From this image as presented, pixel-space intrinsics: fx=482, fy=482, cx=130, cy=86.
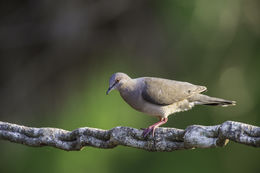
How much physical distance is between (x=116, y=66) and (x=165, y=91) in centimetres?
269

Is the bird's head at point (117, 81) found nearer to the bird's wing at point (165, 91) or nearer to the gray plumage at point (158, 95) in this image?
the gray plumage at point (158, 95)

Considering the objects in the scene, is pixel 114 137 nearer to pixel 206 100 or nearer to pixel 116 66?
pixel 206 100

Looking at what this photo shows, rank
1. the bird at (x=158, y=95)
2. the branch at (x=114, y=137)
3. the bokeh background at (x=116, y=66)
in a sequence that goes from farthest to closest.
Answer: the bokeh background at (x=116, y=66)
the bird at (x=158, y=95)
the branch at (x=114, y=137)

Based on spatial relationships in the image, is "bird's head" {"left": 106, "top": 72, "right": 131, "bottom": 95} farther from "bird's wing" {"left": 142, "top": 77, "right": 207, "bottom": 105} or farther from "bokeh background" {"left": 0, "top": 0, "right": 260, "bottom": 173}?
"bokeh background" {"left": 0, "top": 0, "right": 260, "bottom": 173}

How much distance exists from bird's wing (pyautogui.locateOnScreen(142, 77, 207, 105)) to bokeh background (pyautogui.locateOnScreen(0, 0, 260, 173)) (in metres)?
1.56

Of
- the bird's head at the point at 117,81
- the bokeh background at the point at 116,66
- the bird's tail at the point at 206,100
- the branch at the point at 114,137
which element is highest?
the bokeh background at the point at 116,66

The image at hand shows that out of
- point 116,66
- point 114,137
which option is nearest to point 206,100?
point 114,137

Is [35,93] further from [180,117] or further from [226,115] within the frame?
[226,115]

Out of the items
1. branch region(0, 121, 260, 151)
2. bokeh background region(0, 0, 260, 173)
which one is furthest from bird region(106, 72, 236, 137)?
bokeh background region(0, 0, 260, 173)

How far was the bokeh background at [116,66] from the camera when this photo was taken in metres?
5.37

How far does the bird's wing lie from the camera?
371 cm

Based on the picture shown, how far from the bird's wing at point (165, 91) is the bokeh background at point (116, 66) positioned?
1557mm

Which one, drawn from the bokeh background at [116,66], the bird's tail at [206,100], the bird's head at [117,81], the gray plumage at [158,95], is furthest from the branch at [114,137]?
the bokeh background at [116,66]

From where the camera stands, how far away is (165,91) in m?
3.79
